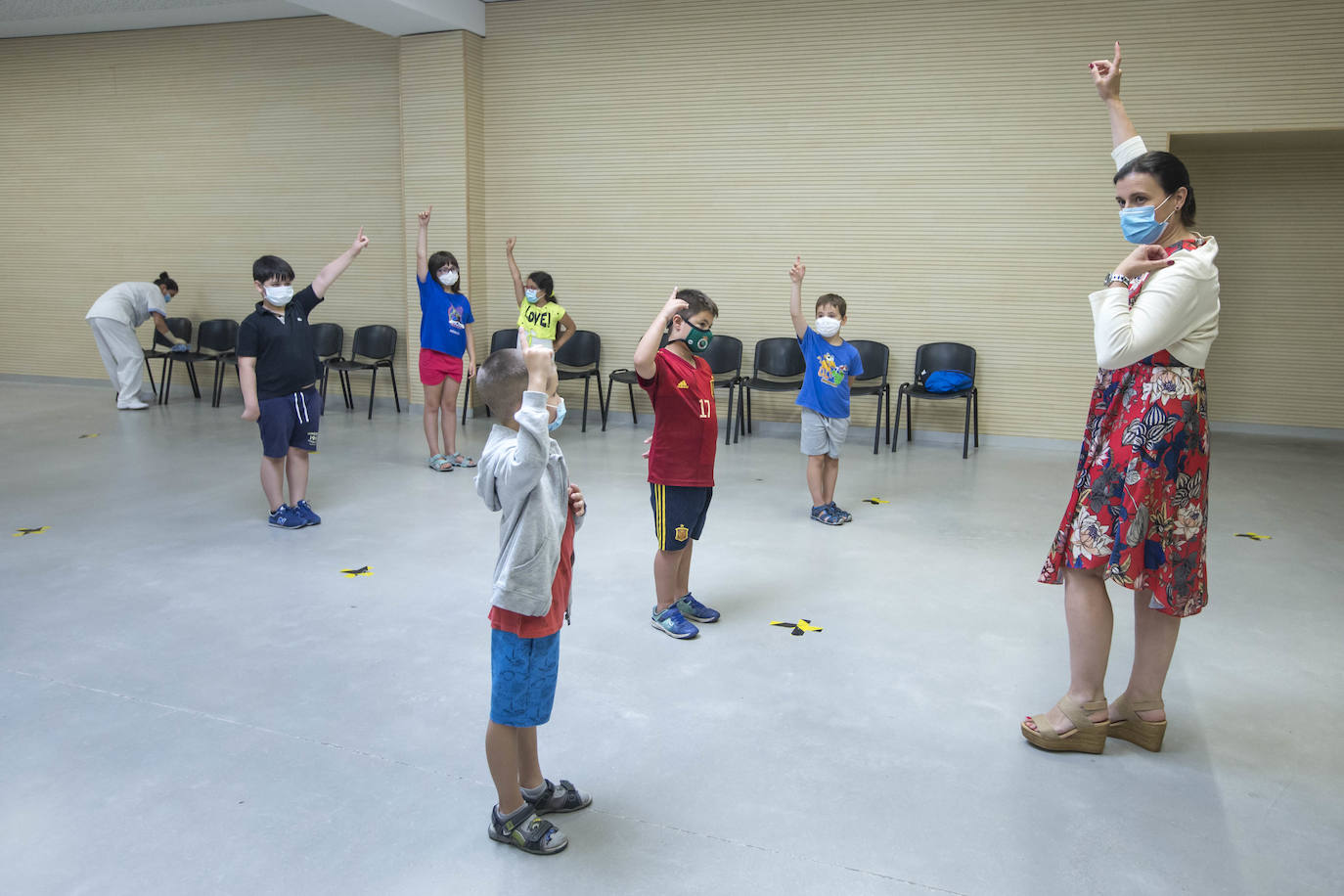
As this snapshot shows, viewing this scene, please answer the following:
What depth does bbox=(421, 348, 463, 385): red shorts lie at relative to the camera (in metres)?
6.64

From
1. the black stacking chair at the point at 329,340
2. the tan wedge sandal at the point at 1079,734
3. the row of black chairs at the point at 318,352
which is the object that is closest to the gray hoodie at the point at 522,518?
the tan wedge sandal at the point at 1079,734

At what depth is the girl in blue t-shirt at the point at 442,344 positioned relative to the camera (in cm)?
663

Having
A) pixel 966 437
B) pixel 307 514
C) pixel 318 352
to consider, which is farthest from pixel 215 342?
pixel 966 437

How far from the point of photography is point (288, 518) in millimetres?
5234

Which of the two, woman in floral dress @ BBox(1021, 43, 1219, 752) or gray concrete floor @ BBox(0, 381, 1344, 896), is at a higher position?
woman in floral dress @ BBox(1021, 43, 1219, 752)

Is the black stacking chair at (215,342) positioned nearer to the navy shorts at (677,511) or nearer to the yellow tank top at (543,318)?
the yellow tank top at (543,318)

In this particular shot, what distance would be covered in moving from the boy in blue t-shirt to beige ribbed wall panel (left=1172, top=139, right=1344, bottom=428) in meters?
4.56

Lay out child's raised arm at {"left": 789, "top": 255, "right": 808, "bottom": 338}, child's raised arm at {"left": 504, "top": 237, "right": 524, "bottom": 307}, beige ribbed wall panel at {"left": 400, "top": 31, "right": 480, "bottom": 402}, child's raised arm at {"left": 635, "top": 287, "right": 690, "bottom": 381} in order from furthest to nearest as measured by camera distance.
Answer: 1. beige ribbed wall panel at {"left": 400, "top": 31, "right": 480, "bottom": 402}
2. child's raised arm at {"left": 504, "top": 237, "right": 524, "bottom": 307}
3. child's raised arm at {"left": 789, "top": 255, "right": 808, "bottom": 338}
4. child's raised arm at {"left": 635, "top": 287, "right": 690, "bottom": 381}

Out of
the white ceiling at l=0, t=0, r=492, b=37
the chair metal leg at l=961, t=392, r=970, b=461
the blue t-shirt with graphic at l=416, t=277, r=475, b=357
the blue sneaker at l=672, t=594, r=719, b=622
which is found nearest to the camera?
the blue sneaker at l=672, t=594, r=719, b=622

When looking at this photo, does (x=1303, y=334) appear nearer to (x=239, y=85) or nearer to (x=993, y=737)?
(x=993, y=737)

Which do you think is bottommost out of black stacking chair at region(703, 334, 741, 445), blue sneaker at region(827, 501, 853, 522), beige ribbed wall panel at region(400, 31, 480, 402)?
blue sneaker at region(827, 501, 853, 522)

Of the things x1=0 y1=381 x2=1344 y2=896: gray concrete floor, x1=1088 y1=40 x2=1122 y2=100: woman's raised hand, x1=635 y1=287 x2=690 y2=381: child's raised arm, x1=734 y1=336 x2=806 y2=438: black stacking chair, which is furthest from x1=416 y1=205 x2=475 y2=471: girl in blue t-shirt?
x1=1088 y1=40 x2=1122 y2=100: woman's raised hand

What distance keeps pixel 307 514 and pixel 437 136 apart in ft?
15.5

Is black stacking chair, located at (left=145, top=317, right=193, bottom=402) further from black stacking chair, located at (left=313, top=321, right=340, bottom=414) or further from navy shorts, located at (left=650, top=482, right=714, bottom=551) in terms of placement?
navy shorts, located at (left=650, top=482, right=714, bottom=551)
